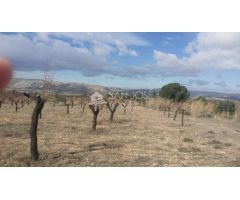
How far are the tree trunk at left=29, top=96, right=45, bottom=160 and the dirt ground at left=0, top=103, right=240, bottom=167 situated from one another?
0.13m

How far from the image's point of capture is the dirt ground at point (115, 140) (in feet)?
21.7

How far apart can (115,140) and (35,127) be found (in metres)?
1.54

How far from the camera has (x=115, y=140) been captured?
23.4 ft

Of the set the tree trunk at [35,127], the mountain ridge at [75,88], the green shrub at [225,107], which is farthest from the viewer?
the green shrub at [225,107]

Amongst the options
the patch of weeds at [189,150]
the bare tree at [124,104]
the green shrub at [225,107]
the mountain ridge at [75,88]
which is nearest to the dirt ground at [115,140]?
the patch of weeds at [189,150]

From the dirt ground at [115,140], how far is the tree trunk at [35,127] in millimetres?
134

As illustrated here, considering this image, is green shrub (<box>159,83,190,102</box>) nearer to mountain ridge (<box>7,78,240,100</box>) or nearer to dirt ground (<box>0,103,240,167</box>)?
mountain ridge (<box>7,78,240,100</box>)

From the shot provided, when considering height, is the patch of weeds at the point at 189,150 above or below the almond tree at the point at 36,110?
below

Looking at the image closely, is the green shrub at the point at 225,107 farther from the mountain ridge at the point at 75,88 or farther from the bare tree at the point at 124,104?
the bare tree at the point at 124,104

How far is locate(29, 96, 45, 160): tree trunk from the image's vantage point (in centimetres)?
655

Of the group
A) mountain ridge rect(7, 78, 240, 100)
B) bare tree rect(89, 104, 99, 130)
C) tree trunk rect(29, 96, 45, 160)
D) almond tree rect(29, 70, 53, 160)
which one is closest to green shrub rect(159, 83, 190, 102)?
mountain ridge rect(7, 78, 240, 100)

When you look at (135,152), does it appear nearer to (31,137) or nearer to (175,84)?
(175,84)

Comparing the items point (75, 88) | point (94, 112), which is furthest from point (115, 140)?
point (75, 88)
